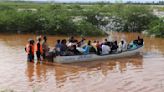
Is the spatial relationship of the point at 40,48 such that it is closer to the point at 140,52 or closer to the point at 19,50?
the point at 19,50

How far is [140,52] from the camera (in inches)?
976

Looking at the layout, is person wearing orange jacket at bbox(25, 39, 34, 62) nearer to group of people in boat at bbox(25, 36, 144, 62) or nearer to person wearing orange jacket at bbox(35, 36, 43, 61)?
group of people in boat at bbox(25, 36, 144, 62)

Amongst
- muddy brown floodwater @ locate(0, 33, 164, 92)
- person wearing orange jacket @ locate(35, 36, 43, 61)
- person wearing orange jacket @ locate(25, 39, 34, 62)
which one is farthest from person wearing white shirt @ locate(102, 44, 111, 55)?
person wearing orange jacket @ locate(25, 39, 34, 62)

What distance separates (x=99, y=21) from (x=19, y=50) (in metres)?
15.9

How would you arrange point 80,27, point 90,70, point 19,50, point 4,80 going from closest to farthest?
point 4,80
point 90,70
point 19,50
point 80,27

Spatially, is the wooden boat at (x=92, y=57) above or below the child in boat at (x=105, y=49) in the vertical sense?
below

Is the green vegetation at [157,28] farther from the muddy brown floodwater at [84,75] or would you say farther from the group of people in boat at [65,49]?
the group of people in boat at [65,49]

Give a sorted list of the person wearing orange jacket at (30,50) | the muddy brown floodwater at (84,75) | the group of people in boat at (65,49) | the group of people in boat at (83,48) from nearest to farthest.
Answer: the muddy brown floodwater at (84,75), the person wearing orange jacket at (30,50), the group of people in boat at (65,49), the group of people in boat at (83,48)

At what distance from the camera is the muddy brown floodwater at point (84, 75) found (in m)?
15.3

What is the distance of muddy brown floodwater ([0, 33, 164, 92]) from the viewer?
50.2 ft

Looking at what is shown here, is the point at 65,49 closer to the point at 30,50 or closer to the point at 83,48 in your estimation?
the point at 83,48

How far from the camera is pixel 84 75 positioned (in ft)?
58.4

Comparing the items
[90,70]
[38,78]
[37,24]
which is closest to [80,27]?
[37,24]

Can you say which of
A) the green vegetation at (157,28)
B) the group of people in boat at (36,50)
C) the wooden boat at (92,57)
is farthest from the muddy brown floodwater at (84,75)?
the green vegetation at (157,28)
